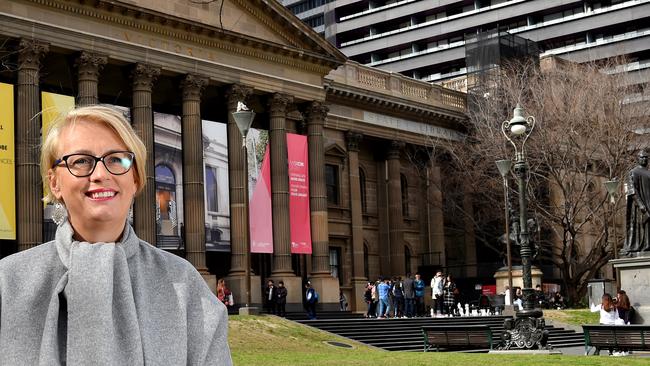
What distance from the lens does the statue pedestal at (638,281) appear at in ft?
78.5

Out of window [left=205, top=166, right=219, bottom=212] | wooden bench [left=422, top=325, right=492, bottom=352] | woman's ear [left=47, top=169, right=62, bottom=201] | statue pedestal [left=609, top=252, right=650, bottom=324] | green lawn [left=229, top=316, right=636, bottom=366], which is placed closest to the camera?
woman's ear [left=47, top=169, right=62, bottom=201]

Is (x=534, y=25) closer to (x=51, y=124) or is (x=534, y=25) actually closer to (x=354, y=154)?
(x=354, y=154)

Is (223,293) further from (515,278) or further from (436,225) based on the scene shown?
(436,225)

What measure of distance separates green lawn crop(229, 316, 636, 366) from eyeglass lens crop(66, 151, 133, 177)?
1521 centimetres

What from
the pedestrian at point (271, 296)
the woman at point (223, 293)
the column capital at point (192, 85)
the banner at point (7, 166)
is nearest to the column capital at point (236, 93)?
the column capital at point (192, 85)

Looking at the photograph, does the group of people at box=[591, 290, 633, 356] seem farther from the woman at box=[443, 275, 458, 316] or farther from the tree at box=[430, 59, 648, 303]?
the tree at box=[430, 59, 648, 303]

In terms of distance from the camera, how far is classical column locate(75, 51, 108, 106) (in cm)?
3594

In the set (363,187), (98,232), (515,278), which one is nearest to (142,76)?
(515,278)

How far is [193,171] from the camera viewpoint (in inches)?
1564

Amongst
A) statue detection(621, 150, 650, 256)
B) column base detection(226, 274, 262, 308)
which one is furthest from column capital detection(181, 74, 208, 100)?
statue detection(621, 150, 650, 256)

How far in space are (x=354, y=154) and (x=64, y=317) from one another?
5060cm

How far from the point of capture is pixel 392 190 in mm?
55062

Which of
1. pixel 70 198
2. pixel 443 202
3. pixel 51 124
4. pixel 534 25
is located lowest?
pixel 70 198

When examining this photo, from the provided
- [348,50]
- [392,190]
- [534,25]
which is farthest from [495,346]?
[348,50]
